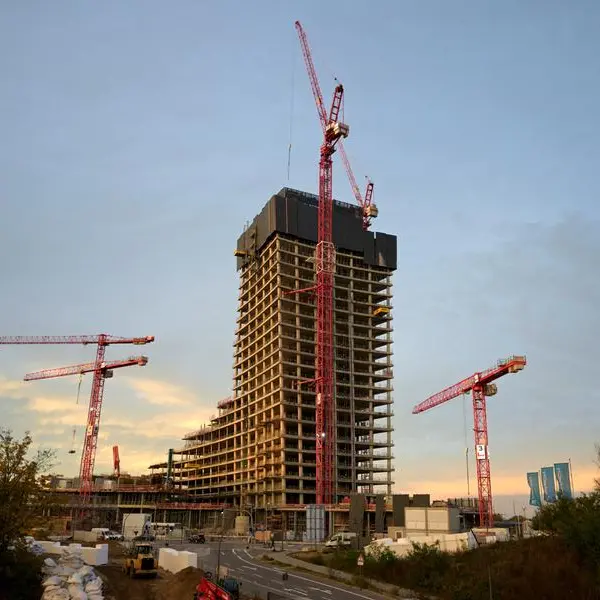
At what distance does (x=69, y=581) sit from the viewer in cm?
4306

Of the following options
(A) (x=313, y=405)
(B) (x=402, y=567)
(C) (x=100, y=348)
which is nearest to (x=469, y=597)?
(B) (x=402, y=567)

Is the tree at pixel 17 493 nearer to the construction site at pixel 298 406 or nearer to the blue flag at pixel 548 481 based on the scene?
the blue flag at pixel 548 481

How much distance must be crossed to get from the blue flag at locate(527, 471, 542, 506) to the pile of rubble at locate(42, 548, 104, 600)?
76.9m

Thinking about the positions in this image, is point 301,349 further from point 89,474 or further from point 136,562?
point 136,562

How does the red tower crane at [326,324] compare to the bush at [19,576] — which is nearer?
the bush at [19,576]

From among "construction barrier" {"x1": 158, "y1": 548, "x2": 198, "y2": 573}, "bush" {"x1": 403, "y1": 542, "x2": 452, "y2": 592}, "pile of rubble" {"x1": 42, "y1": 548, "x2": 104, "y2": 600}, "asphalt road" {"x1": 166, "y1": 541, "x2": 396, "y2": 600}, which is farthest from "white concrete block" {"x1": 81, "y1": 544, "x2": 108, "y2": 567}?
"bush" {"x1": 403, "y1": 542, "x2": 452, "y2": 592}

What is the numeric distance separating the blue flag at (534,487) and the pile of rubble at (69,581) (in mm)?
76897

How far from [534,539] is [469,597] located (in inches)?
526

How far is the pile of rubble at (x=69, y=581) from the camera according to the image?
41312 millimetres

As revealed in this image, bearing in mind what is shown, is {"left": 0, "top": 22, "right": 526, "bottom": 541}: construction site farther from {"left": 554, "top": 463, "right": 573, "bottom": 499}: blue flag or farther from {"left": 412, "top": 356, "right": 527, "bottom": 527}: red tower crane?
{"left": 554, "top": 463, "right": 573, "bottom": 499}: blue flag

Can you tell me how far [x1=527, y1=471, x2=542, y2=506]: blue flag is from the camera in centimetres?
10273

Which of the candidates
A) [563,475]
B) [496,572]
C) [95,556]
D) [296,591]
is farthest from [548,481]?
[95,556]

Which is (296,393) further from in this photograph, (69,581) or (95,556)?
(69,581)

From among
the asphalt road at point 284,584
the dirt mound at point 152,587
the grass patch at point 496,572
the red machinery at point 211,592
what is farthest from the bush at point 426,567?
the red machinery at point 211,592
